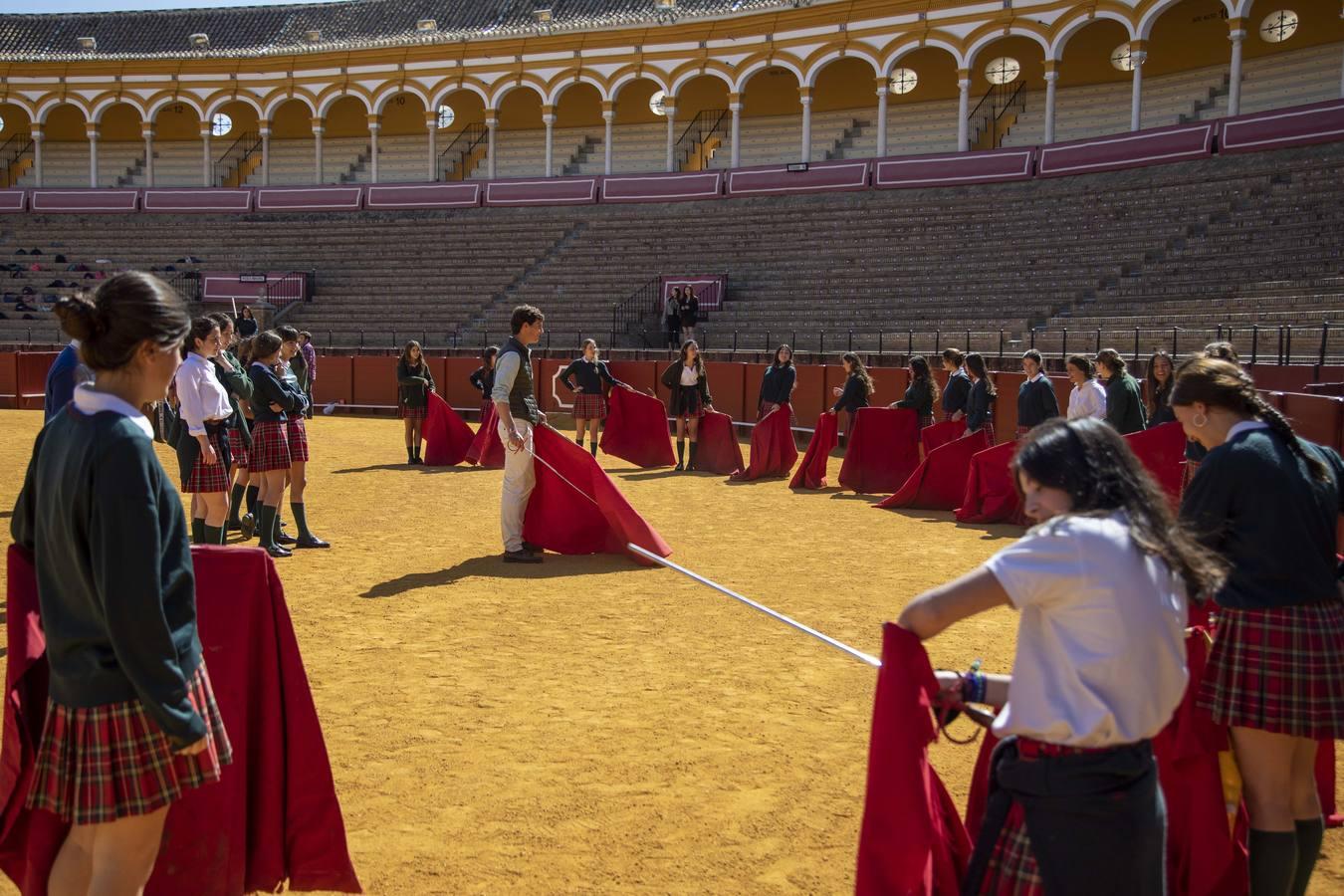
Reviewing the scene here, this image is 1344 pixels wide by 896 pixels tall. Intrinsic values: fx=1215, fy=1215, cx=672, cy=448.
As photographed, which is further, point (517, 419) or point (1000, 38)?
point (1000, 38)

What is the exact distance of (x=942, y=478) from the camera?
11664mm

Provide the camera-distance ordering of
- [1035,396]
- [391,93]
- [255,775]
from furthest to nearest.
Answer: [391,93]
[1035,396]
[255,775]

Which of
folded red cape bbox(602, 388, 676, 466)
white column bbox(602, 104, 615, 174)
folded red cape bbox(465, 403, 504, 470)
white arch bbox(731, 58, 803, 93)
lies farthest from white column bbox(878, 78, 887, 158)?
folded red cape bbox(465, 403, 504, 470)

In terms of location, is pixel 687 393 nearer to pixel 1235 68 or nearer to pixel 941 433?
pixel 941 433

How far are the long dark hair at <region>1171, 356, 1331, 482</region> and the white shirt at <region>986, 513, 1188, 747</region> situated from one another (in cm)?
105

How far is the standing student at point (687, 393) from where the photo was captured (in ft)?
48.4

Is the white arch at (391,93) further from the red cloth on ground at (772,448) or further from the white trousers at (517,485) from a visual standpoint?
the white trousers at (517,485)

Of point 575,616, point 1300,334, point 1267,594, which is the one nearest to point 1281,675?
point 1267,594

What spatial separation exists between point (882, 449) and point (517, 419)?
5630 mm

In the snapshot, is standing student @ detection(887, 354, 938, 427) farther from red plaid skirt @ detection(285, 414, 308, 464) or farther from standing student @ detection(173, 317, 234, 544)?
standing student @ detection(173, 317, 234, 544)

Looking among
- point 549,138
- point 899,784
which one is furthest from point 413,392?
point 549,138

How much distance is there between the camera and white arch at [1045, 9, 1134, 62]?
86.1ft

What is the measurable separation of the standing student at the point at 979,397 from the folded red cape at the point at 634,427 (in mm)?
4629

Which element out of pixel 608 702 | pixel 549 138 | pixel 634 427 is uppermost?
pixel 549 138
